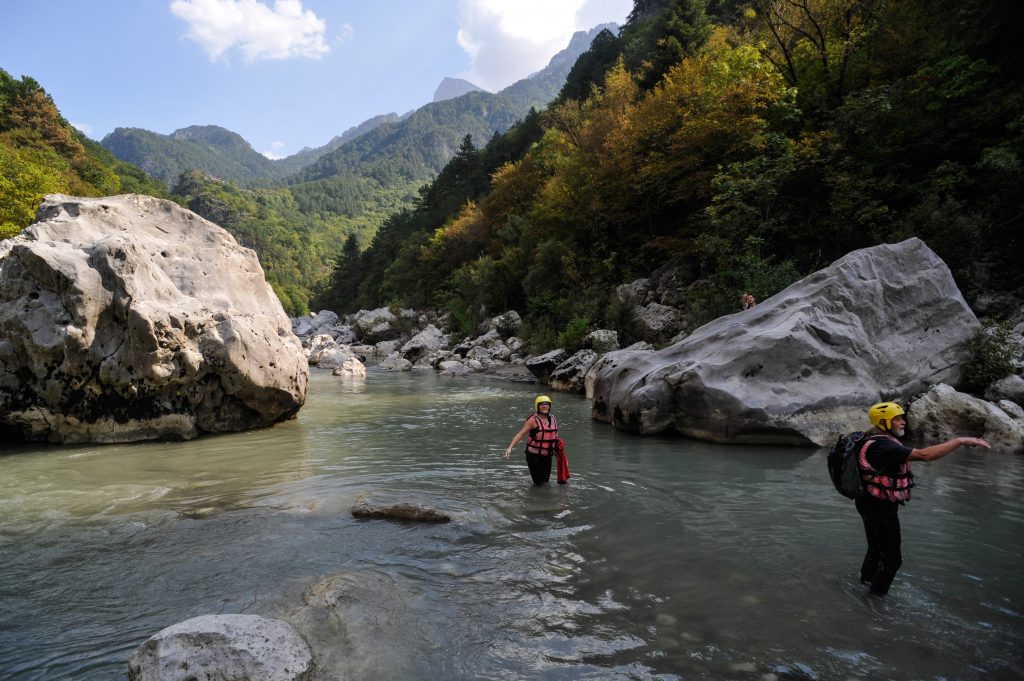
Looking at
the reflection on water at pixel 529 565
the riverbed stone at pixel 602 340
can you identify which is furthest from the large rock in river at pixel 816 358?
the riverbed stone at pixel 602 340

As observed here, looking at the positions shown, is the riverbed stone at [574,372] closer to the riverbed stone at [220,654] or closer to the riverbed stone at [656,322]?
the riverbed stone at [656,322]

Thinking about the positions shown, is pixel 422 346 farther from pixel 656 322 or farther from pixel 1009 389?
pixel 1009 389

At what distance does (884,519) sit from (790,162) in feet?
56.1

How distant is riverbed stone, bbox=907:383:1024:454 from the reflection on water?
1.80 ft

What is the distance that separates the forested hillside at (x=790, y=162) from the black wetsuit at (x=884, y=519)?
43.7 feet

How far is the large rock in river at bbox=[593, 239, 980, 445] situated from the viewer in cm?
1011

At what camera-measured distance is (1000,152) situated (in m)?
14.3

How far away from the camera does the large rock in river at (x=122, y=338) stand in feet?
31.2

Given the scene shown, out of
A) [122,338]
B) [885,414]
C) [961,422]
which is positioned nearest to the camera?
[885,414]

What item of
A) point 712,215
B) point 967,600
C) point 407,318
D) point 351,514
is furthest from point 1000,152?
point 407,318

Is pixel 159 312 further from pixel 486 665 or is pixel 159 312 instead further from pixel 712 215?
pixel 712 215

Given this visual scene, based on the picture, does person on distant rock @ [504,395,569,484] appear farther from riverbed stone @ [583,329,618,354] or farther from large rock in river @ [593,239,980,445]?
riverbed stone @ [583,329,618,354]

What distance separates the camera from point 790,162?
18094 mm

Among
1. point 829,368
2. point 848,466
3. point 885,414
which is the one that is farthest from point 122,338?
point 829,368
